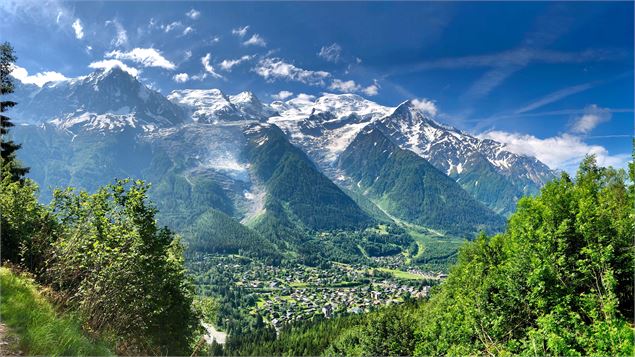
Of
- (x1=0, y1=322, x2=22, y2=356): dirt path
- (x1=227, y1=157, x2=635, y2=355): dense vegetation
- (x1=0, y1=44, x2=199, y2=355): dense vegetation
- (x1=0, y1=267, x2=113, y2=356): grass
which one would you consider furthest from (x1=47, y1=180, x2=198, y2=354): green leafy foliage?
(x1=227, y1=157, x2=635, y2=355): dense vegetation

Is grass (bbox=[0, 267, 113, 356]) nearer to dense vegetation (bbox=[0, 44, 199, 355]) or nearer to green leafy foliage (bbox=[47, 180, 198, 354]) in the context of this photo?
dense vegetation (bbox=[0, 44, 199, 355])

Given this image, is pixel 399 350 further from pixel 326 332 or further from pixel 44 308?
pixel 326 332

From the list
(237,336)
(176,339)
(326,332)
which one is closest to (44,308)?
(176,339)

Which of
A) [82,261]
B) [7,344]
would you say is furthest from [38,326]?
[82,261]

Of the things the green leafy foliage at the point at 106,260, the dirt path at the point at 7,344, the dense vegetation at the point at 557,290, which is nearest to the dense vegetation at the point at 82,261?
the green leafy foliage at the point at 106,260

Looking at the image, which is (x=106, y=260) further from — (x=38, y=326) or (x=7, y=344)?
(x=7, y=344)

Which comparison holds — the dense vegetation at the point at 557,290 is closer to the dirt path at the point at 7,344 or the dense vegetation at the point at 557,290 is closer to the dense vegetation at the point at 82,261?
the dense vegetation at the point at 82,261
